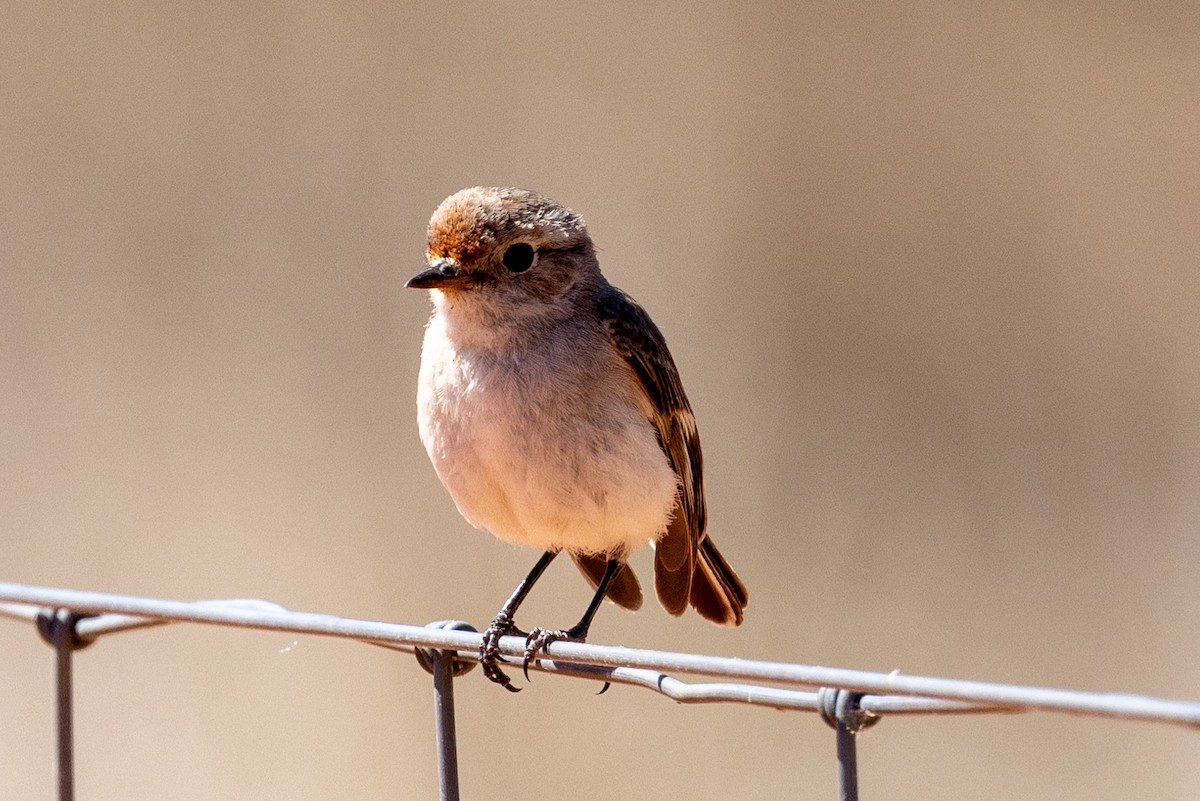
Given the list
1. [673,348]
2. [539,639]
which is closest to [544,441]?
[539,639]

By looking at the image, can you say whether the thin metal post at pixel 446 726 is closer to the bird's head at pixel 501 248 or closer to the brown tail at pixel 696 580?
the bird's head at pixel 501 248

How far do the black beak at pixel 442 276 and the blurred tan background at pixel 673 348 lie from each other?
60.7 inches

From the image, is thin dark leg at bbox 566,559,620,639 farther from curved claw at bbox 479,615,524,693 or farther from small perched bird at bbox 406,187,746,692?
curved claw at bbox 479,615,524,693

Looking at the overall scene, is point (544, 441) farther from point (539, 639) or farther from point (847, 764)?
point (847, 764)

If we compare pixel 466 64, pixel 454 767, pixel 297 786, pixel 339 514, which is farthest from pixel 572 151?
pixel 454 767

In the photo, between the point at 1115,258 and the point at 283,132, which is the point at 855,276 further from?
the point at 283,132

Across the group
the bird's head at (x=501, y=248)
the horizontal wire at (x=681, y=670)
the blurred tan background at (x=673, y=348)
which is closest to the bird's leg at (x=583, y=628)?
the horizontal wire at (x=681, y=670)

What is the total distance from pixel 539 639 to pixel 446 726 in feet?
2.04

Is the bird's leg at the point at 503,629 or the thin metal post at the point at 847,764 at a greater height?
the bird's leg at the point at 503,629

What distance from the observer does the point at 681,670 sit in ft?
4.44

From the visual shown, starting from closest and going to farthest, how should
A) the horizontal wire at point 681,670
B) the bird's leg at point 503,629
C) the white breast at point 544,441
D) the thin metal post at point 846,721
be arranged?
the horizontal wire at point 681,670 → the thin metal post at point 846,721 → the bird's leg at point 503,629 → the white breast at point 544,441

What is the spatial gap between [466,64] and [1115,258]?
1774mm

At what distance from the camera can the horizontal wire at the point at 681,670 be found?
107 centimetres

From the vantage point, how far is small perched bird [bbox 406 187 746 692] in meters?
2.37
